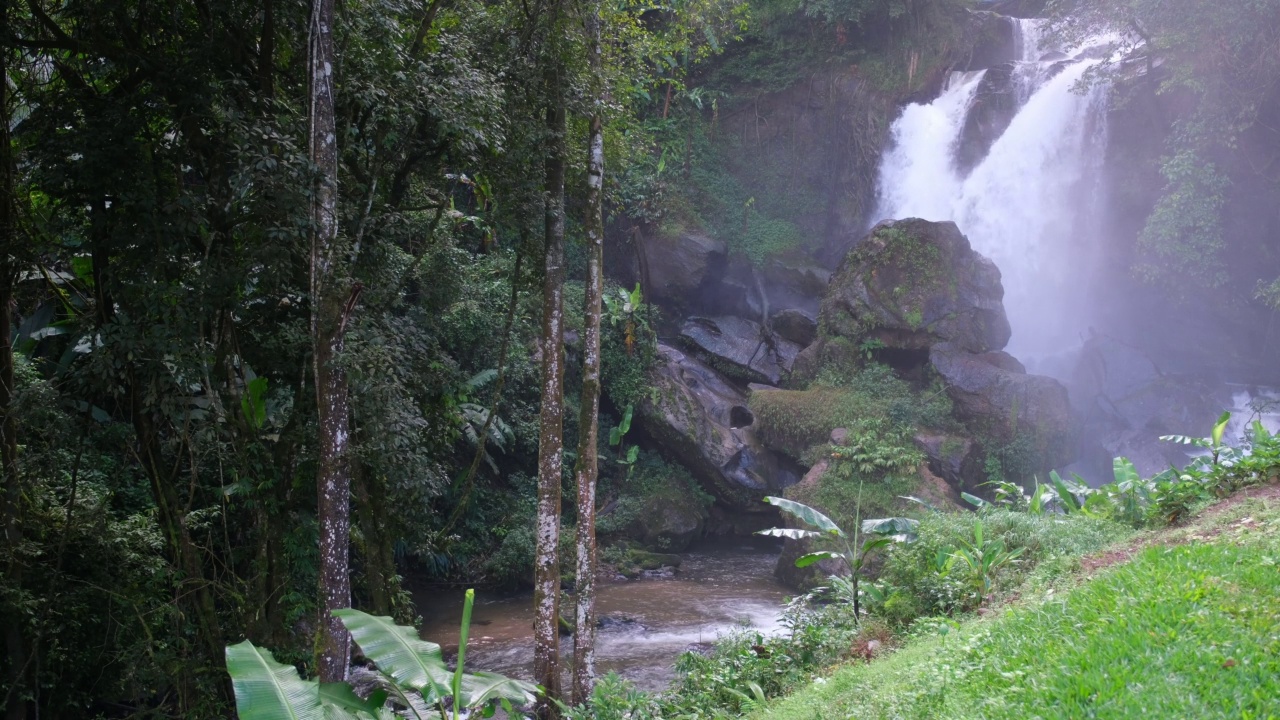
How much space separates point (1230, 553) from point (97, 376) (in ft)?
26.6

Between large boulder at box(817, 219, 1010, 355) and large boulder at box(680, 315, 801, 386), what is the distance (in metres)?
1.96

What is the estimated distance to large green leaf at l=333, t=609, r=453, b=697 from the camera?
4.15 metres

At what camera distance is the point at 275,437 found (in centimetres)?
793

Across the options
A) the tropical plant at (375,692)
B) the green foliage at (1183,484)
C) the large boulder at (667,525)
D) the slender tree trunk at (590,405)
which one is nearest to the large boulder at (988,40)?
the large boulder at (667,525)

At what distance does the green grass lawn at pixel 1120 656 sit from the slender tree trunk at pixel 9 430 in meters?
6.46

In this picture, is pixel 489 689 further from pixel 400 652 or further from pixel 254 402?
pixel 254 402

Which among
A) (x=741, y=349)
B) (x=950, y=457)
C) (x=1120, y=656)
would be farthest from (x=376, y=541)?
(x=741, y=349)

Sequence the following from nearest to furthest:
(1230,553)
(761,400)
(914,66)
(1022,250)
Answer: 1. (1230,553)
2. (761,400)
3. (1022,250)
4. (914,66)

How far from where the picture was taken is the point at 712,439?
17875mm

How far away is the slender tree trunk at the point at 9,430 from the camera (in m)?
6.29

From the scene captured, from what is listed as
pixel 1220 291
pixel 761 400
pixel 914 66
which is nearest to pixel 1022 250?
pixel 1220 291

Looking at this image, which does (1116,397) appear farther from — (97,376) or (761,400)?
(97,376)

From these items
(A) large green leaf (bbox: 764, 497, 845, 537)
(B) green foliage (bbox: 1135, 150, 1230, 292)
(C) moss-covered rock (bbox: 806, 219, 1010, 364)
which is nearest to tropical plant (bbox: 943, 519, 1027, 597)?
(A) large green leaf (bbox: 764, 497, 845, 537)

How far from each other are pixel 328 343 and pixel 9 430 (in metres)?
2.96
